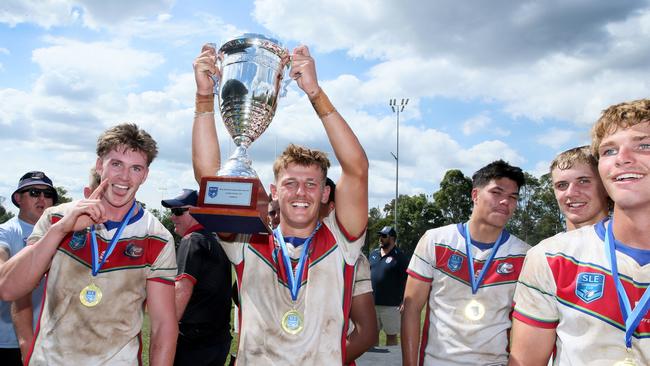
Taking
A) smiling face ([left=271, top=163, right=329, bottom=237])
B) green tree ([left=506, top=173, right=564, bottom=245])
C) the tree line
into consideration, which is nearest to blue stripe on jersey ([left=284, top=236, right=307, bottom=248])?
smiling face ([left=271, top=163, right=329, bottom=237])

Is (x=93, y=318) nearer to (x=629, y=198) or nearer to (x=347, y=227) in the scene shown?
(x=347, y=227)

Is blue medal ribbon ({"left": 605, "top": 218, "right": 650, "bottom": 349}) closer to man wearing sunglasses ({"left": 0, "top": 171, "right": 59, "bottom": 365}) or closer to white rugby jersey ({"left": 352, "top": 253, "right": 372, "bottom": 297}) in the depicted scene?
white rugby jersey ({"left": 352, "top": 253, "right": 372, "bottom": 297})

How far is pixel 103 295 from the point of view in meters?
2.79

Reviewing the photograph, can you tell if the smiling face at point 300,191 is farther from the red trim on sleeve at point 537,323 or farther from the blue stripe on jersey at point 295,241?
the red trim on sleeve at point 537,323

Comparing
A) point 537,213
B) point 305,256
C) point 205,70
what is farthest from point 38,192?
point 537,213

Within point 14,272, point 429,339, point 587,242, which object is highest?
point 587,242

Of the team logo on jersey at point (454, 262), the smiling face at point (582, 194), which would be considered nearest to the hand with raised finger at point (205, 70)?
the team logo on jersey at point (454, 262)

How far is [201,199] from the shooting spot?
272 cm

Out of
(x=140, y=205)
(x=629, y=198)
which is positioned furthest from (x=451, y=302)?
(x=140, y=205)

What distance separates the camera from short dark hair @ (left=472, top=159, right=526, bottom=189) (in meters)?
3.94

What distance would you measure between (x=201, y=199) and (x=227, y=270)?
5.15ft

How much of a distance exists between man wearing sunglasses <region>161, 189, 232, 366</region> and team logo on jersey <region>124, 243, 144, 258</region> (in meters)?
0.96

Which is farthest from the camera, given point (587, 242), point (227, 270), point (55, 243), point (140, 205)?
point (227, 270)

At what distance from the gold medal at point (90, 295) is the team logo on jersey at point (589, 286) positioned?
2.35 m
